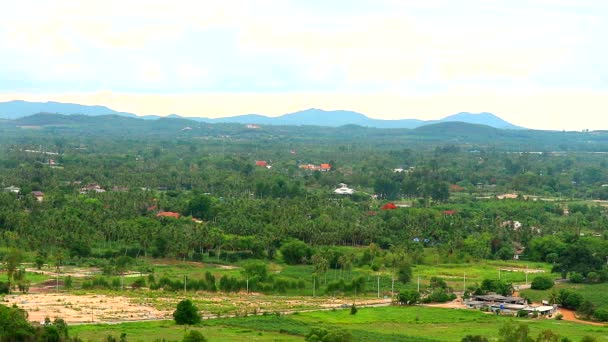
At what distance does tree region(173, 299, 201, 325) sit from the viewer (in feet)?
175

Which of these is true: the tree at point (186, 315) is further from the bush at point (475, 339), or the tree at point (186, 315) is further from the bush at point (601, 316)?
the bush at point (601, 316)

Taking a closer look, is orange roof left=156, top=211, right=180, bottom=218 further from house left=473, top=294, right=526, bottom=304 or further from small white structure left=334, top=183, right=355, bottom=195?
house left=473, top=294, right=526, bottom=304

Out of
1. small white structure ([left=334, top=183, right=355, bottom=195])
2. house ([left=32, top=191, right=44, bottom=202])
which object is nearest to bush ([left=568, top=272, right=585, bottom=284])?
house ([left=32, top=191, right=44, bottom=202])

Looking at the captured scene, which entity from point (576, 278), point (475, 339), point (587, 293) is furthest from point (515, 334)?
point (576, 278)

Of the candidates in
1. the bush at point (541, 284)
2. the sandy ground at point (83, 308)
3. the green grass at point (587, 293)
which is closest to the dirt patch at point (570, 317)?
the green grass at point (587, 293)

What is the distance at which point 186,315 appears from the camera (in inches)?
2095

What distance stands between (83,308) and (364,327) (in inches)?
648

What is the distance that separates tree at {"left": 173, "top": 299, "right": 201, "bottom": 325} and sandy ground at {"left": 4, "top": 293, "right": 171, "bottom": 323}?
225cm

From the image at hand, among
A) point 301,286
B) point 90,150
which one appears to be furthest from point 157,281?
point 90,150

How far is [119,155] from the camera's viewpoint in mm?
185500

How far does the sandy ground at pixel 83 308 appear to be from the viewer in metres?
54.4

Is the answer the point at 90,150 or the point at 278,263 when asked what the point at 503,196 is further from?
the point at 90,150

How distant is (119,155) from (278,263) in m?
111

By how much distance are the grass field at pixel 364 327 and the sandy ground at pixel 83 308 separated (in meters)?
2.44
